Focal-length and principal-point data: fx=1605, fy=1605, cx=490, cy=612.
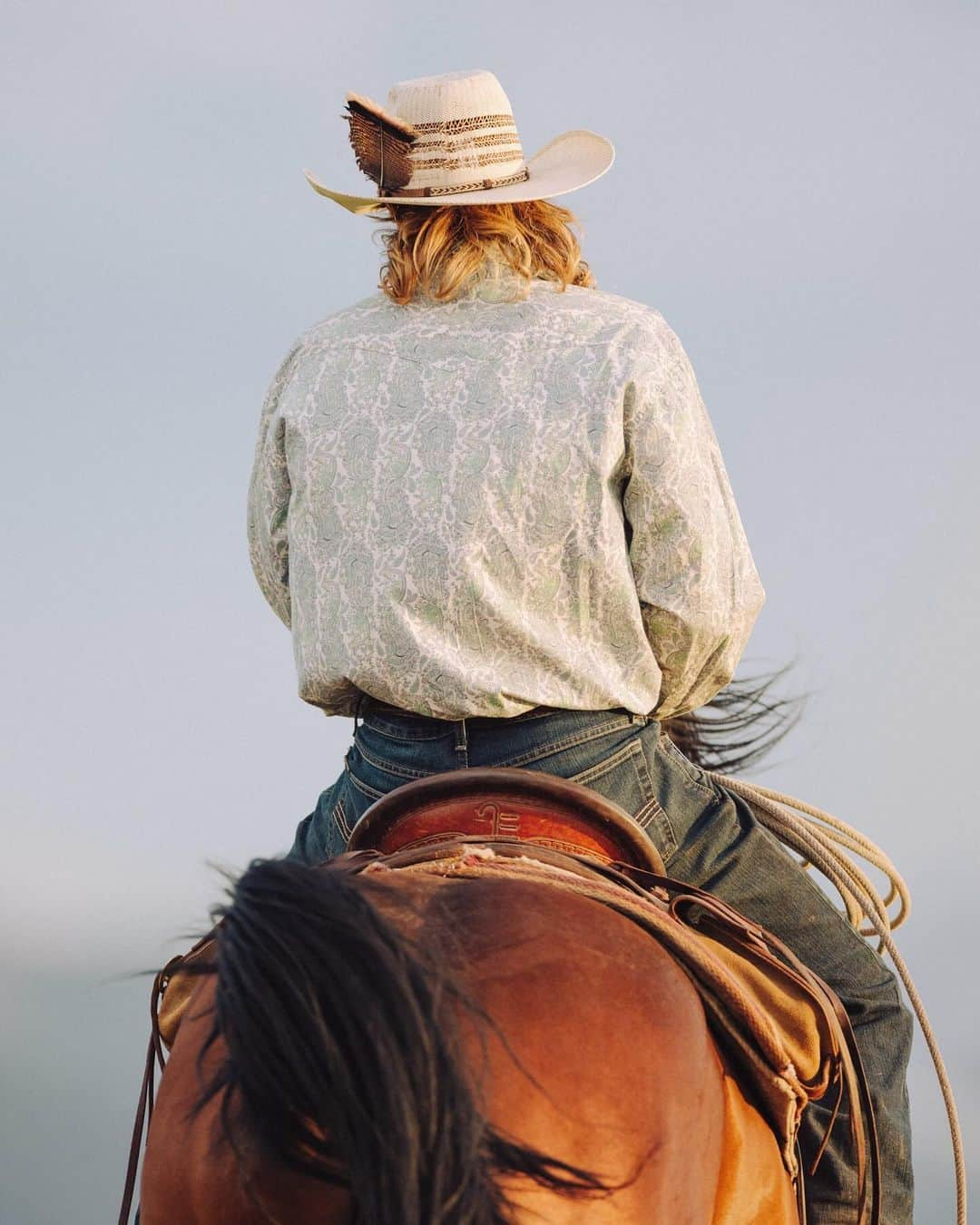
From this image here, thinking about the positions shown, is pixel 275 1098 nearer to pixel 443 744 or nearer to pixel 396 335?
pixel 443 744

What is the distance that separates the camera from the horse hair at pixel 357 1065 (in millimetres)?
1635

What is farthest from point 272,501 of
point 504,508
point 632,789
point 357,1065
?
point 357,1065

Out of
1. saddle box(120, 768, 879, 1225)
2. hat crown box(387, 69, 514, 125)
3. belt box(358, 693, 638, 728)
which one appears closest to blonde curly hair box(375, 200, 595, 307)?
hat crown box(387, 69, 514, 125)

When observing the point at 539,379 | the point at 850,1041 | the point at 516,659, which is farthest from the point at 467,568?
the point at 850,1041

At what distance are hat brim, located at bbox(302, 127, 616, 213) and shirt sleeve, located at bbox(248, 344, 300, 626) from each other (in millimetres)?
352

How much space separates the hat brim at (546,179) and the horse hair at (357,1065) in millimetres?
1722

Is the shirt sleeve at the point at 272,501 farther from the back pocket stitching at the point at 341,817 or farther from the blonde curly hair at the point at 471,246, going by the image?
the back pocket stitching at the point at 341,817

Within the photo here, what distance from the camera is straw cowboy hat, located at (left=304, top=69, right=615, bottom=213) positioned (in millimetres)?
3158

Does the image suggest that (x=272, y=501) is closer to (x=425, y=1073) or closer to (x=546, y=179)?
(x=546, y=179)

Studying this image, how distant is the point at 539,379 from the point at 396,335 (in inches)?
12.0

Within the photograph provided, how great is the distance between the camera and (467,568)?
2.82m

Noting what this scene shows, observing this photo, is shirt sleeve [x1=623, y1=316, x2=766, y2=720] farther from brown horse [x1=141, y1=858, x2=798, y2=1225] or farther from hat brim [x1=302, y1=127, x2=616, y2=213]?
brown horse [x1=141, y1=858, x2=798, y2=1225]

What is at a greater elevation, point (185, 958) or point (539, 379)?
point (539, 379)

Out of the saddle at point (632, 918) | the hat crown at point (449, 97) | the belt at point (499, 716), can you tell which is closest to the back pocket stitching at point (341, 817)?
the belt at point (499, 716)
